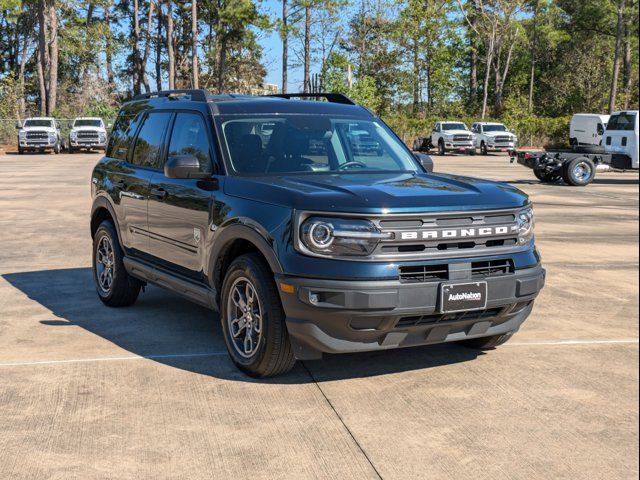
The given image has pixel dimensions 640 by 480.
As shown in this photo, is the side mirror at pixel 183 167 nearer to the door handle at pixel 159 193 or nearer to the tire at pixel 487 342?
the door handle at pixel 159 193

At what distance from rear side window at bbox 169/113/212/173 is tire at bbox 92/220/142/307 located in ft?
4.23

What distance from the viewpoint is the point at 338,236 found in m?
4.67

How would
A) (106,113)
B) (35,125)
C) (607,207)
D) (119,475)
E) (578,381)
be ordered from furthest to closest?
(106,113)
(35,125)
(607,207)
(578,381)
(119,475)

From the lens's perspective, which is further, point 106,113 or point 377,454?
point 106,113

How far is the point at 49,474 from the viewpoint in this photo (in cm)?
378

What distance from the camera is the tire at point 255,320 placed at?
16.2ft

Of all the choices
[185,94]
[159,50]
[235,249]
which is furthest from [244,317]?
[159,50]

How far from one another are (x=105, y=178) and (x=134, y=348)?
2298 mm

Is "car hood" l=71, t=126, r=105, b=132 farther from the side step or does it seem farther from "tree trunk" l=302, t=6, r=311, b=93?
the side step

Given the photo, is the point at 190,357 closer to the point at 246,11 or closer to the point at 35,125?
the point at 35,125

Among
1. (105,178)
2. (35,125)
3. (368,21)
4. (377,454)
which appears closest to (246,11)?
(368,21)

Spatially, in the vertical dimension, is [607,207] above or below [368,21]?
below

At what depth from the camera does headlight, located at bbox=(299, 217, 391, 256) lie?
4.65 metres

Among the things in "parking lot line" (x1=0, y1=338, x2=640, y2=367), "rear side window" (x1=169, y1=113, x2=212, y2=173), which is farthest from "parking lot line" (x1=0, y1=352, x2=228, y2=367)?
"rear side window" (x1=169, y1=113, x2=212, y2=173)
